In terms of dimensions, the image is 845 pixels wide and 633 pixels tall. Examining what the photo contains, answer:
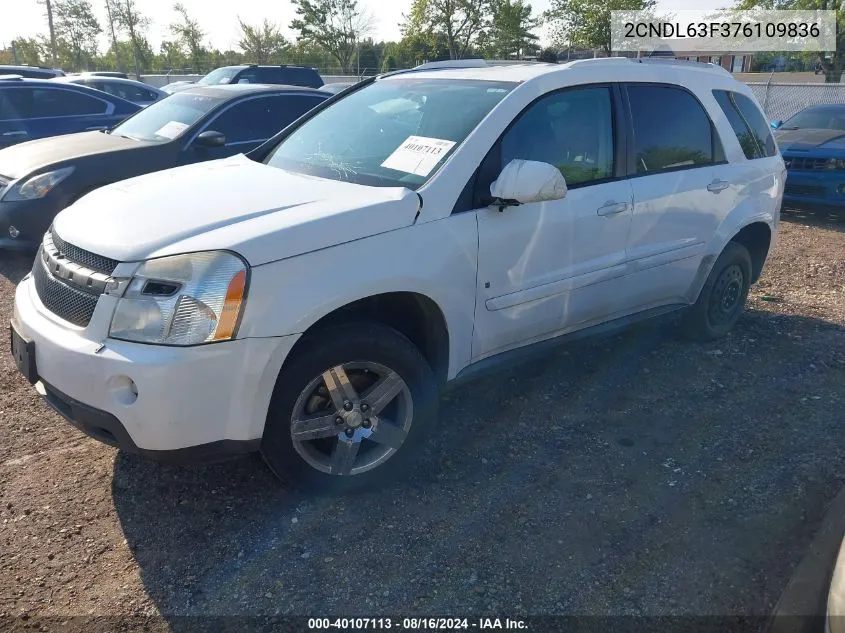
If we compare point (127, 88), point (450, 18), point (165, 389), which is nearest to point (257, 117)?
point (165, 389)

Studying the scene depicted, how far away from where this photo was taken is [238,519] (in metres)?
2.89

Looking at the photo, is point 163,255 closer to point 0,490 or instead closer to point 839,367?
point 0,490

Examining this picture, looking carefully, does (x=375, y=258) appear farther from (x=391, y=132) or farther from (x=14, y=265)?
(x=14, y=265)

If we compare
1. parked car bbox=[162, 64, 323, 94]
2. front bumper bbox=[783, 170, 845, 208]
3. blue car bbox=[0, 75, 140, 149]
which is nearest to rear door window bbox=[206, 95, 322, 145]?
blue car bbox=[0, 75, 140, 149]

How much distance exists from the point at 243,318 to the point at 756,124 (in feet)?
13.2

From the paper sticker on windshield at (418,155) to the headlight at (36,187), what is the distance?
4.10 meters

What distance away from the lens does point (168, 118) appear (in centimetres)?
703

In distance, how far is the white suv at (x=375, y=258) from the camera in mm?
2482

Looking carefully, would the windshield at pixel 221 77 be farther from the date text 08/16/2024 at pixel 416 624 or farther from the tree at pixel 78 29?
the tree at pixel 78 29

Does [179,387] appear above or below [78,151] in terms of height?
below

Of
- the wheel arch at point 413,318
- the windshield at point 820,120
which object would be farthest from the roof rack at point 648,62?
the windshield at point 820,120

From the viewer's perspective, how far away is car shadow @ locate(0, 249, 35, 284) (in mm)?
6020

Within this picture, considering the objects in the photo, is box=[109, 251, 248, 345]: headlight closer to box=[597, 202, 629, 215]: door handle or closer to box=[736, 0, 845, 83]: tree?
box=[597, 202, 629, 215]: door handle

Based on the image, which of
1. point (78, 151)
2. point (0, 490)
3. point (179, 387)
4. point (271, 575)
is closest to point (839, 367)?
point (271, 575)
